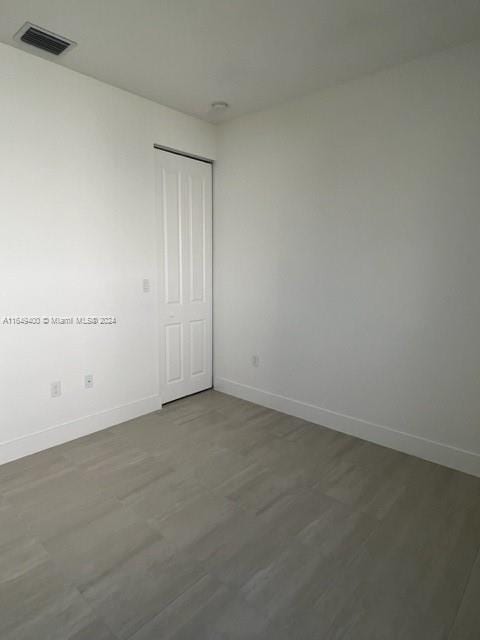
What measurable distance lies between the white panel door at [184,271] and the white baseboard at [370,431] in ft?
1.78

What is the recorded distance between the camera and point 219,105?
3311mm

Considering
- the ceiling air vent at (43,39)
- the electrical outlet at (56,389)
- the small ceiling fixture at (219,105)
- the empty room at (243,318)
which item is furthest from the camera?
the small ceiling fixture at (219,105)

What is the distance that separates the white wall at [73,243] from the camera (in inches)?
102

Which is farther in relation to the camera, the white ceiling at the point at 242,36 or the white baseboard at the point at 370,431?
the white baseboard at the point at 370,431

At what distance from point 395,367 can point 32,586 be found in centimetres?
250

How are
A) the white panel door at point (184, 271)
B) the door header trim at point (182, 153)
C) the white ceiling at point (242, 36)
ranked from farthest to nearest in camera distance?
the white panel door at point (184, 271)
the door header trim at point (182, 153)
the white ceiling at point (242, 36)

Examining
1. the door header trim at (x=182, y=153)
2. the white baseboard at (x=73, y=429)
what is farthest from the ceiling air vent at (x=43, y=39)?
the white baseboard at (x=73, y=429)

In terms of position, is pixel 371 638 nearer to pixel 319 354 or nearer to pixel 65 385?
pixel 319 354

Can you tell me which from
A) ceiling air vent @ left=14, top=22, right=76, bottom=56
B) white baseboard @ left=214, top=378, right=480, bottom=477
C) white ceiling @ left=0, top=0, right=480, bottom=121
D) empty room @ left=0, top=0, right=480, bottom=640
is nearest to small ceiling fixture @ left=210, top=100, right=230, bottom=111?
empty room @ left=0, top=0, right=480, bottom=640


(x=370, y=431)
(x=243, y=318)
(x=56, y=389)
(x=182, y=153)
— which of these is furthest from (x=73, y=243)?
(x=370, y=431)

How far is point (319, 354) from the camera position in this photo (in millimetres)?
3291

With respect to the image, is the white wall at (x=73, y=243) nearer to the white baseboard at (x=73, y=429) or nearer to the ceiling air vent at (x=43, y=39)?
the white baseboard at (x=73, y=429)

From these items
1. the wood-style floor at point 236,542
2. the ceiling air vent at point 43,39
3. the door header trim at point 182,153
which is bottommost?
the wood-style floor at point 236,542

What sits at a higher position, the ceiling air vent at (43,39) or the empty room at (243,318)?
the ceiling air vent at (43,39)
